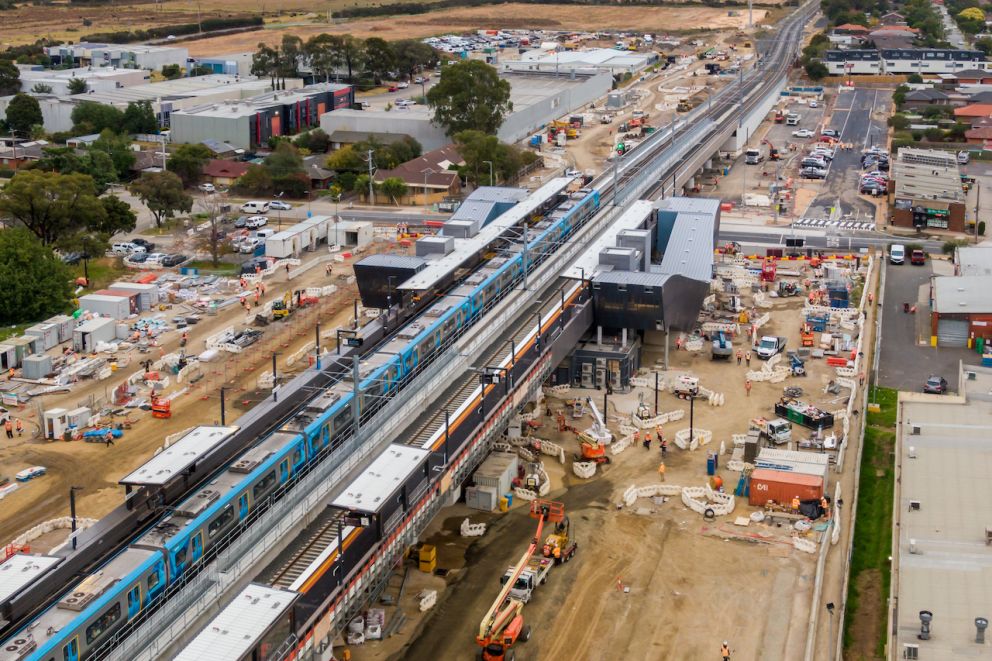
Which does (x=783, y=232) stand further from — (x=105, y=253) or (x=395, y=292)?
(x=105, y=253)

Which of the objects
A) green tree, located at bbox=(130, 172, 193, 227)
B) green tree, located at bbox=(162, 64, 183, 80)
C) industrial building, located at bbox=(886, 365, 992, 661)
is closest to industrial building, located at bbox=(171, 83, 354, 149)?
green tree, located at bbox=(130, 172, 193, 227)

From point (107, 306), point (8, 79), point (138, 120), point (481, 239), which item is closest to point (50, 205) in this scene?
point (107, 306)

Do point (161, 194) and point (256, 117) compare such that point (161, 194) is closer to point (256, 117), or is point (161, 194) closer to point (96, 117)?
point (256, 117)

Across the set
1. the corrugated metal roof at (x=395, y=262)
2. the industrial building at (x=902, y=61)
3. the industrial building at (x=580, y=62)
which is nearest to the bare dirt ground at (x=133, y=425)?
the corrugated metal roof at (x=395, y=262)

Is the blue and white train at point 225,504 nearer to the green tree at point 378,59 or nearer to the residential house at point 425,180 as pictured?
the residential house at point 425,180

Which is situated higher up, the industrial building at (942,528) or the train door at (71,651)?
the train door at (71,651)

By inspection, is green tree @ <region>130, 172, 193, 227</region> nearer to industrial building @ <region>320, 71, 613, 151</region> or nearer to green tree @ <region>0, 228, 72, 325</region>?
green tree @ <region>0, 228, 72, 325</region>
